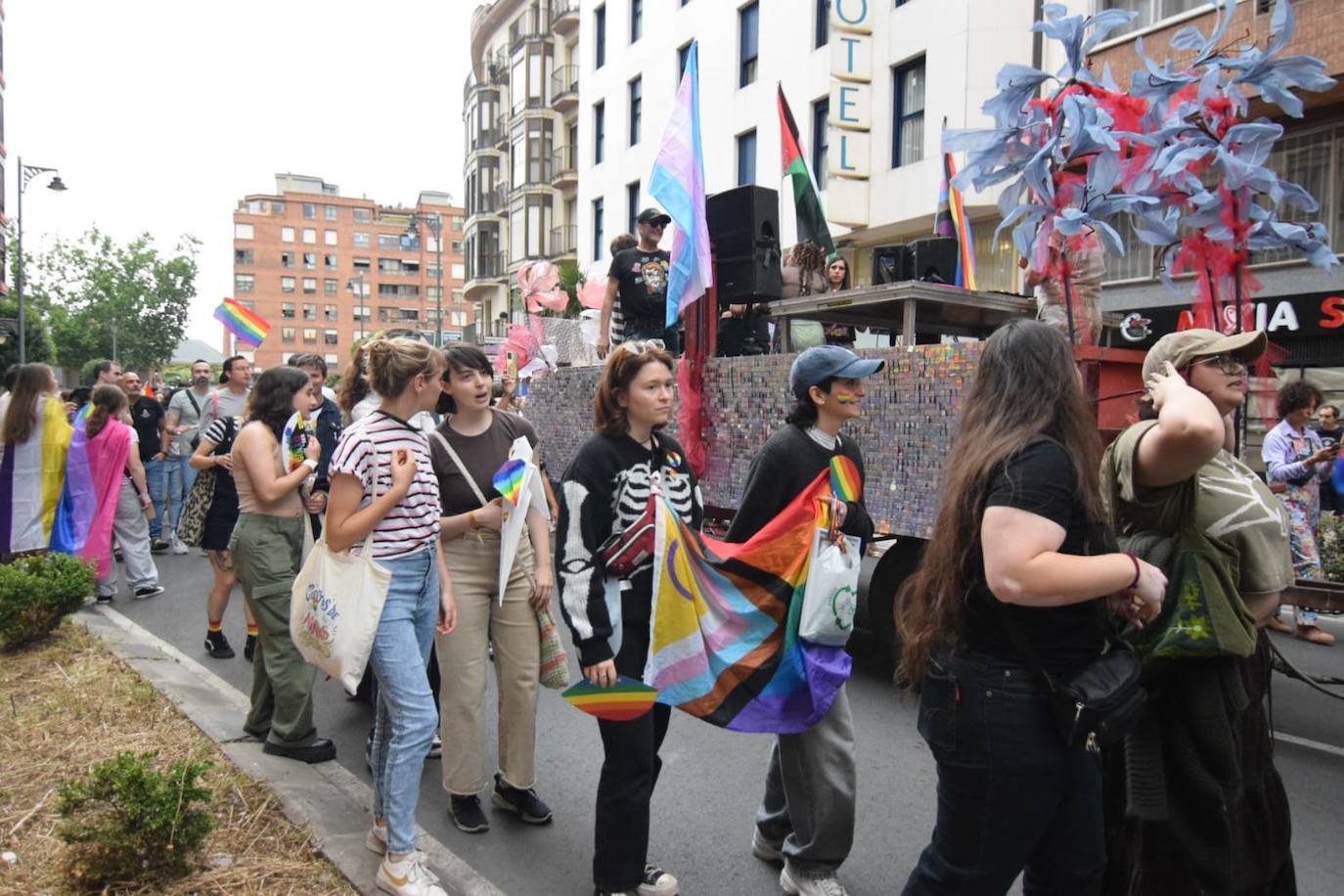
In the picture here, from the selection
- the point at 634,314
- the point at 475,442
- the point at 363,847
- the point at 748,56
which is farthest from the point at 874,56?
the point at 363,847

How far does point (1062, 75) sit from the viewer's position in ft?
15.9

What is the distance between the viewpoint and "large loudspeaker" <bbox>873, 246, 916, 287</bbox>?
696cm

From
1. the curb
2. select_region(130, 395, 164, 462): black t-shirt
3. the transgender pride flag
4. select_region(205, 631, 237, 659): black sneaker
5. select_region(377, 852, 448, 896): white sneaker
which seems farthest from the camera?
select_region(130, 395, 164, 462): black t-shirt

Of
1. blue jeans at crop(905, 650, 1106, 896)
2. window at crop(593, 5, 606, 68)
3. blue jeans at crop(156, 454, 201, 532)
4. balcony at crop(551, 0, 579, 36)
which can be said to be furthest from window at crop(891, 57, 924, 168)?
balcony at crop(551, 0, 579, 36)

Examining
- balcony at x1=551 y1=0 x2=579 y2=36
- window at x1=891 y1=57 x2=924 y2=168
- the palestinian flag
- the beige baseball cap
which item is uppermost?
balcony at x1=551 y1=0 x2=579 y2=36

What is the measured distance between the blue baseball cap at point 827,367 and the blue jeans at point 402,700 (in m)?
1.46

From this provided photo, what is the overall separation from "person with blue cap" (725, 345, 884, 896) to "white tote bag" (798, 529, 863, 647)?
0.40 feet

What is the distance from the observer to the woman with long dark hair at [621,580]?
3217 millimetres

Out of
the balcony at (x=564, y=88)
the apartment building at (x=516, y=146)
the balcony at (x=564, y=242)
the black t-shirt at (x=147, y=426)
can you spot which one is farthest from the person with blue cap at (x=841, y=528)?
the balcony at (x=564, y=88)

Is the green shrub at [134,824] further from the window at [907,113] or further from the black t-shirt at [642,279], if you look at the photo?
the window at [907,113]

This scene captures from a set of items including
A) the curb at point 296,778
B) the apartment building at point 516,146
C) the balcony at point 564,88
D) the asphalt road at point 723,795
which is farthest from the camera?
the apartment building at point 516,146

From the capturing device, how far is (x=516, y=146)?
4172cm

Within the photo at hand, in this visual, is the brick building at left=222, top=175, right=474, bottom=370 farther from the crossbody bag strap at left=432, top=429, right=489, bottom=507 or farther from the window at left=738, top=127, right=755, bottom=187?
the crossbody bag strap at left=432, top=429, right=489, bottom=507

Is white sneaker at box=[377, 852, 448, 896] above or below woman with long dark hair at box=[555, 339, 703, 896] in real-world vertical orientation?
below
